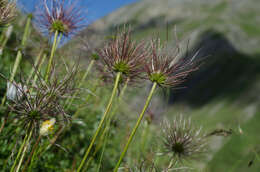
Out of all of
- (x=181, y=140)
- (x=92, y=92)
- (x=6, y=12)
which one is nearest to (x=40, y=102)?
(x=92, y=92)

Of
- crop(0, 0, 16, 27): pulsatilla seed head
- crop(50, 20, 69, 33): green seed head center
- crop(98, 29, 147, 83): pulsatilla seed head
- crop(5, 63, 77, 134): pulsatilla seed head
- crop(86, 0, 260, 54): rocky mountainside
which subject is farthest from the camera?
crop(86, 0, 260, 54): rocky mountainside

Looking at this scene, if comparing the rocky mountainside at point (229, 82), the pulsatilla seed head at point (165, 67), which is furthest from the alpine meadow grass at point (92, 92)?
the rocky mountainside at point (229, 82)

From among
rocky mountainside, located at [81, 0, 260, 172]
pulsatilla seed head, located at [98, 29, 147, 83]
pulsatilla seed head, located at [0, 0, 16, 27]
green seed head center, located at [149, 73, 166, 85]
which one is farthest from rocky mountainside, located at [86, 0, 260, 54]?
pulsatilla seed head, located at [0, 0, 16, 27]

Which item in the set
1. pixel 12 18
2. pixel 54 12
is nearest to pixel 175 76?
pixel 54 12

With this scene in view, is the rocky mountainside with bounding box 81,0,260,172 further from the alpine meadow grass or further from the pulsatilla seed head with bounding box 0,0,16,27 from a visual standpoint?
the pulsatilla seed head with bounding box 0,0,16,27

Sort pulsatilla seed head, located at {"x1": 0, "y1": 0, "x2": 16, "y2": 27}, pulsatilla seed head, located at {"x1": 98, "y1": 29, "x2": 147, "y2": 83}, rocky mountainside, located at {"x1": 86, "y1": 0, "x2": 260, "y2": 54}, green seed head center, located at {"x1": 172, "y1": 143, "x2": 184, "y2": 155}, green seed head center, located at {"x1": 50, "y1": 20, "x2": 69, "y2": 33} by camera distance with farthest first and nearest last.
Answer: rocky mountainside, located at {"x1": 86, "y1": 0, "x2": 260, "y2": 54}
green seed head center, located at {"x1": 172, "y1": 143, "x2": 184, "y2": 155}
green seed head center, located at {"x1": 50, "y1": 20, "x2": 69, "y2": 33}
pulsatilla seed head, located at {"x1": 0, "y1": 0, "x2": 16, "y2": 27}
pulsatilla seed head, located at {"x1": 98, "y1": 29, "x2": 147, "y2": 83}

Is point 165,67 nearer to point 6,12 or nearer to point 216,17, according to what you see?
point 6,12
